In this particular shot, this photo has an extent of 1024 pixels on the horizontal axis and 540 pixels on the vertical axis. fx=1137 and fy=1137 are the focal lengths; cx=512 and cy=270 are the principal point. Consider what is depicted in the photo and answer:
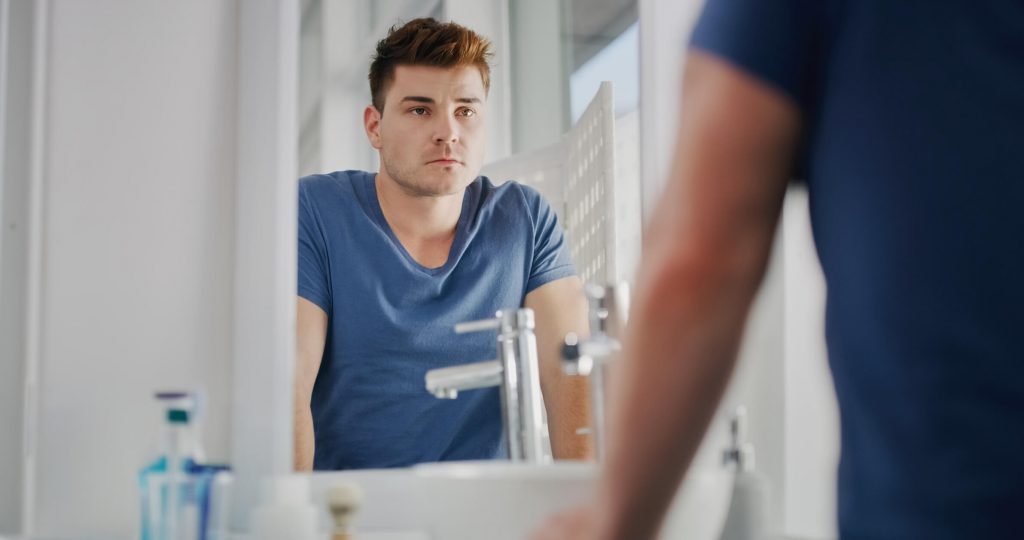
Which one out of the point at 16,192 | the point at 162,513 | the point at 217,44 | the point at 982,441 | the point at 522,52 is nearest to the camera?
the point at 982,441

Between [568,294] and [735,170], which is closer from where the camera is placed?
[735,170]

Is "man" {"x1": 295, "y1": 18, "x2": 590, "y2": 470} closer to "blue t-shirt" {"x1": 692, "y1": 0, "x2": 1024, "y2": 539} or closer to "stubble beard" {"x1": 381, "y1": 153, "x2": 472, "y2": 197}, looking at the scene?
"stubble beard" {"x1": 381, "y1": 153, "x2": 472, "y2": 197}

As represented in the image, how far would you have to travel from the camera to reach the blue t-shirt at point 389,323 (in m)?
1.33

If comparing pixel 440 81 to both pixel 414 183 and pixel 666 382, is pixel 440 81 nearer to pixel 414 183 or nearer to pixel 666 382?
pixel 414 183

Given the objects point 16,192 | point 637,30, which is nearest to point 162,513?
point 16,192

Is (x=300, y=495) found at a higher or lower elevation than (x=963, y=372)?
lower

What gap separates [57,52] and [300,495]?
565 mm

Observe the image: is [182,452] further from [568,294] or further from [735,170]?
[735,170]

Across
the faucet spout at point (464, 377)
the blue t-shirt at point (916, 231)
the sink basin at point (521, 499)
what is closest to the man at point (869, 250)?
the blue t-shirt at point (916, 231)

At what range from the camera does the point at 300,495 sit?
116 centimetres

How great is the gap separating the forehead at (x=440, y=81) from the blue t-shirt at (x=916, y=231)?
94cm

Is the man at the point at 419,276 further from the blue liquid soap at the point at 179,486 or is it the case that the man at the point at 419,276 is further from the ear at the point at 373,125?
the blue liquid soap at the point at 179,486

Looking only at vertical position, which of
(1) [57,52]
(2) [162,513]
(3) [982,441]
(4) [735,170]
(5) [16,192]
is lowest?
(2) [162,513]

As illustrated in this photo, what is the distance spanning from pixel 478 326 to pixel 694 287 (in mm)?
880
